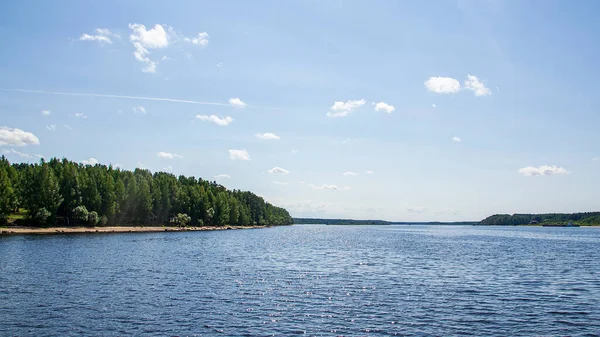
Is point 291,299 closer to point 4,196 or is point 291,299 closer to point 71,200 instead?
point 4,196

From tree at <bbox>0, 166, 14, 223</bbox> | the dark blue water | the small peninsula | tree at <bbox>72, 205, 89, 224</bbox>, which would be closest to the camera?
the dark blue water

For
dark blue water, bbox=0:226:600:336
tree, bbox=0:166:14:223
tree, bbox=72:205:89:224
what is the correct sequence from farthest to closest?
1. tree, bbox=72:205:89:224
2. tree, bbox=0:166:14:223
3. dark blue water, bbox=0:226:600:336

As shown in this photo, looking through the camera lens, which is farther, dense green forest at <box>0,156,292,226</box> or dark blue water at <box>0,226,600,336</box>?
dense green forest at <box>0,156,292,226</box>

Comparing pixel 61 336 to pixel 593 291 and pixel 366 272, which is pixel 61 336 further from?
pixel 593 291

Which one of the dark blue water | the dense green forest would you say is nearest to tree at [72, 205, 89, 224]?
the dense green forest

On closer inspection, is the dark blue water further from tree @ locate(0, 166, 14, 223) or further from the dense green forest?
the dense green forest

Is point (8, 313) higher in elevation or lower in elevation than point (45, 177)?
lower

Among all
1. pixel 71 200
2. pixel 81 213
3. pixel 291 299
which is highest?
pixel 71 200

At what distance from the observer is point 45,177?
461 feet

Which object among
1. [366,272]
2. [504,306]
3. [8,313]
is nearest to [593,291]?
[504,306]

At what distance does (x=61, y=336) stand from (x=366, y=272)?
1482 inches

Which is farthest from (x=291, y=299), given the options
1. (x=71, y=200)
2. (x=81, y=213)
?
(x=71, y=200)

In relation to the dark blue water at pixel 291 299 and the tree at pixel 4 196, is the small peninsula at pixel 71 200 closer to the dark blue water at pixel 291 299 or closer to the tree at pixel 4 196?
the tree at pixel 4 196

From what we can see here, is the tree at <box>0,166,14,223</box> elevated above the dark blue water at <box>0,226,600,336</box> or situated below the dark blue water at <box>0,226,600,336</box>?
above
